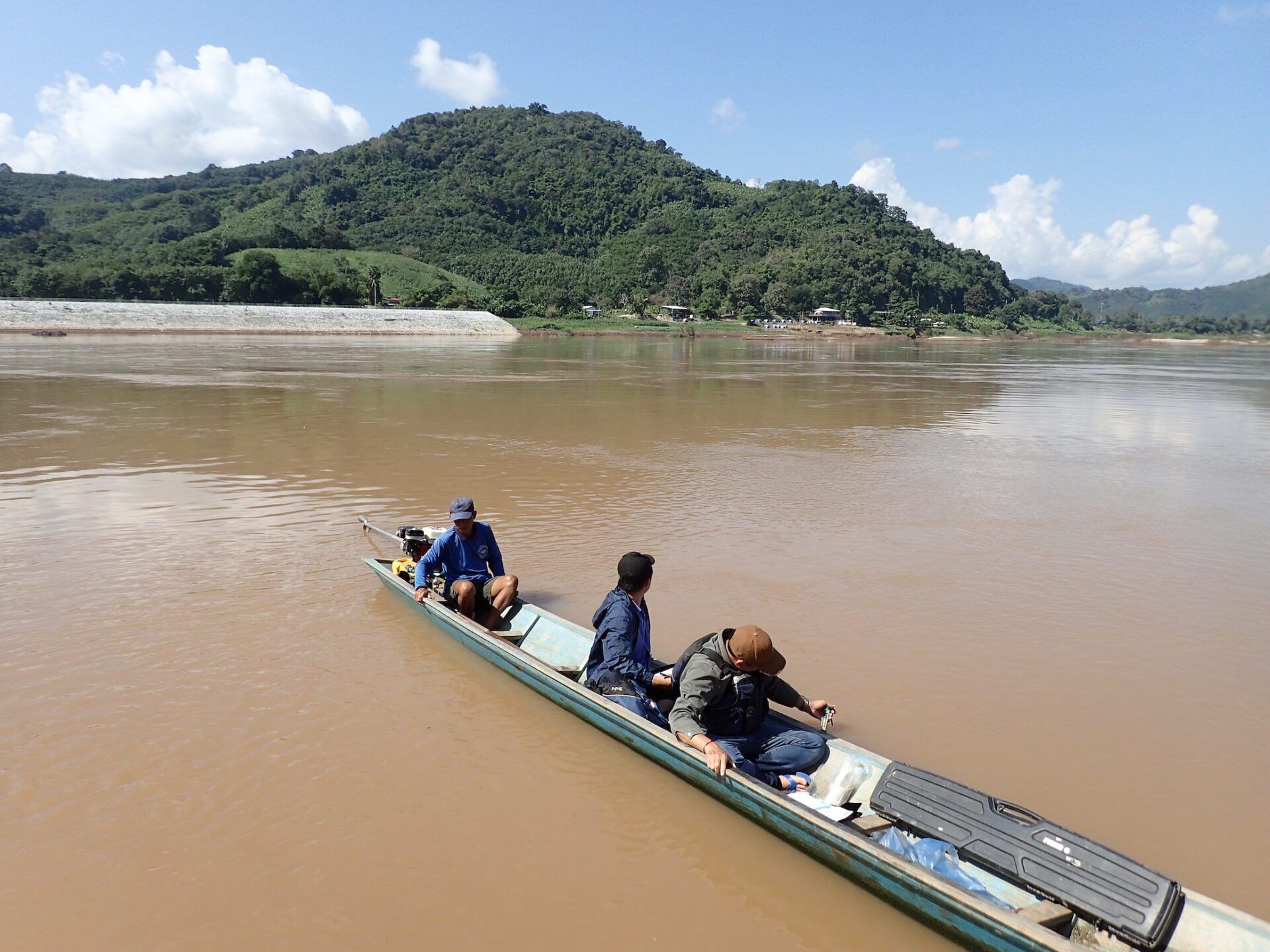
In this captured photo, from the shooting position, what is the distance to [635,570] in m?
5.62

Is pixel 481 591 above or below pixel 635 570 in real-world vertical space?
below

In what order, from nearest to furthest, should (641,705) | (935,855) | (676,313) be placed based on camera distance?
(935,855) < (641,705) < (676,313)

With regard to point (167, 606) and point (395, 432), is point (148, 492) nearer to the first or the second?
point (167, 606)

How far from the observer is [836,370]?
4662 centimetres

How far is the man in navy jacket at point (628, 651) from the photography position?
564 cm

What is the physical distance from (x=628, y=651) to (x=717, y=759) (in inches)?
48.0

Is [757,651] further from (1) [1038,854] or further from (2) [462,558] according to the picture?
(2) [462,558]

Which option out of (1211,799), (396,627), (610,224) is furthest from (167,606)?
(610,224)

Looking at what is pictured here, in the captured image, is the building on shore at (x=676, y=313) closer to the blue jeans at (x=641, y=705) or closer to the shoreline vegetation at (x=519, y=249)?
the shoreline vegetation at (x=519, y=249)

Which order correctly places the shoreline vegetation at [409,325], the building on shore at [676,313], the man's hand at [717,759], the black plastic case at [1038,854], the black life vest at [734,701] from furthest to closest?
1. the building on shore at [676,313]
2. the shoreline vegetation at [409,325]
3. the black life vest at [734,701]
4. the man's hand at [717,759]
5. the black plastic case at [1038,854]

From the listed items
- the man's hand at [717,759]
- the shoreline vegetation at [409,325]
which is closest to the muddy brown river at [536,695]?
the man's hand at [717,759]

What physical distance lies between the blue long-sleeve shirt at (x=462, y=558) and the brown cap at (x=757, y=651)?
3.75 meters

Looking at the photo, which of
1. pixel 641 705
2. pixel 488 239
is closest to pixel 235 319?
pixel 641 705

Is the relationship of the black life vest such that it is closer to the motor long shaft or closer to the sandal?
the sandal
